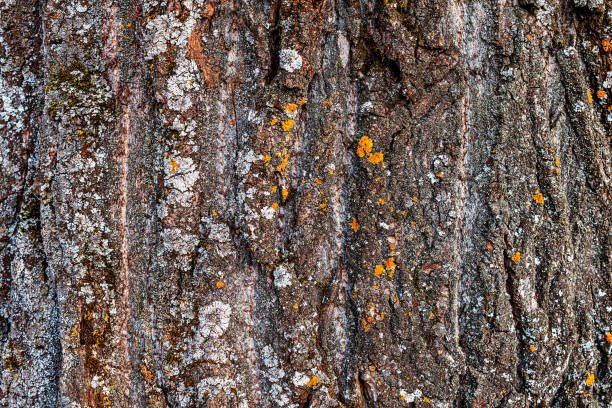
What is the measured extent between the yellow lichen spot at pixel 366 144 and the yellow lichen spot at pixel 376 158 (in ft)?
0.06

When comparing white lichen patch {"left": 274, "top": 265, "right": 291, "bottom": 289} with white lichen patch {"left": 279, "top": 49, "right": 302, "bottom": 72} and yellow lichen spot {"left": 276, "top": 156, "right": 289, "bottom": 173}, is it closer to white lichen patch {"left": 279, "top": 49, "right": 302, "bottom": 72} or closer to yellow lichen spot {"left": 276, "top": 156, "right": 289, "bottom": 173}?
yellow lichen spot {"left": 276, "top": 156, "right": 289, "bottom": 173}

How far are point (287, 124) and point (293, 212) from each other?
11.1 inches

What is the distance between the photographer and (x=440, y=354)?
1.33 meters

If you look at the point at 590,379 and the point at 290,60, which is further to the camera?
the point at 590,379

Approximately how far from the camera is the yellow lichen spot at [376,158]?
134 cm

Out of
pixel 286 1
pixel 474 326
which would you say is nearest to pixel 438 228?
pixel 474 326

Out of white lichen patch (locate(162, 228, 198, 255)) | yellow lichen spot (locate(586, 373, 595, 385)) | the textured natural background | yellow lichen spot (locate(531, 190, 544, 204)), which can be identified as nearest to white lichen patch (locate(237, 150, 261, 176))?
the textured natural background

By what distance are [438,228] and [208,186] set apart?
29.6 inches

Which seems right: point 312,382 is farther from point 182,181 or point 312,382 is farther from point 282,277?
point 182,181

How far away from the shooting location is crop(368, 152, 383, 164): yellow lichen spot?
1.34 m

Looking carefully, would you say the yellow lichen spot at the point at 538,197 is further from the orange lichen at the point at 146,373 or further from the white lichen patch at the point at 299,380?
the orange lichen at the point at 146,373

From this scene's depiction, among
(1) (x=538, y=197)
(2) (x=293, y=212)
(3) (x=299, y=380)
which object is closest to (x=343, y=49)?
(2) (x=293, y=212)

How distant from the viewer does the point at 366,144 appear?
1344 millimetres

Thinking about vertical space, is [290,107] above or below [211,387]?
above
